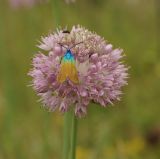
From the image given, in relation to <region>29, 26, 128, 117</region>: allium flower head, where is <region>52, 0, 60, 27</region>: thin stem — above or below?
above

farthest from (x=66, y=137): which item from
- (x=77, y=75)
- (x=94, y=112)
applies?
(x=94, y=112)

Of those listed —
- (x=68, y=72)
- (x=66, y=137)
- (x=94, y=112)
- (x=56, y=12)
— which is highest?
(x=94, y=112)

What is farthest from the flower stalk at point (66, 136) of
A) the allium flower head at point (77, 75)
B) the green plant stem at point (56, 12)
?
the green plant stem at point (56, 12)

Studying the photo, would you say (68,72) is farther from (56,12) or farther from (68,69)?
(56,12)

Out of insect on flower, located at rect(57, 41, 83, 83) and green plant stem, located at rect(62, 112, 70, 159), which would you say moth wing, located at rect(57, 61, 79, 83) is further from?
green plant stem, located at rect(62, 112, 70, 159)

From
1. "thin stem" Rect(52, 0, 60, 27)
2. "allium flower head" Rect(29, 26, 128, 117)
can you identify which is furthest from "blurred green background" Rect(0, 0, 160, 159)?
"allium flower head" Rect(29, 26, 128, 117)

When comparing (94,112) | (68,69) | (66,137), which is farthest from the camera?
(94,112)
